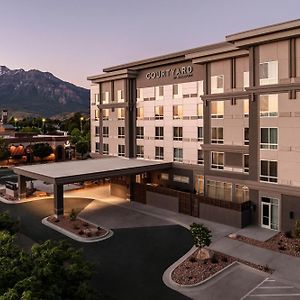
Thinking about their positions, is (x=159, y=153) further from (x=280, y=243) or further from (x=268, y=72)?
(x=280, y=243)

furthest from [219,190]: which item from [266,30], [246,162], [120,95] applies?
[120,95]

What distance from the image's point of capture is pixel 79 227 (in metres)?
30.9

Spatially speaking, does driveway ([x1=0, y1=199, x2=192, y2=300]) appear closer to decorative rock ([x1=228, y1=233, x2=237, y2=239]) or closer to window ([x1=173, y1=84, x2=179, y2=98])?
decorative rock ([x1=228, y1=233, x2=237, y2=239])

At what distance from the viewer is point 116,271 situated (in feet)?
72.8

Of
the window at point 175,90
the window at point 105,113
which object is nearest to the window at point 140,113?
the window at point 175,90

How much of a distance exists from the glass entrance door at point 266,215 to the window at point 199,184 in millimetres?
9711

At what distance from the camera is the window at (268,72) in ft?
94.8

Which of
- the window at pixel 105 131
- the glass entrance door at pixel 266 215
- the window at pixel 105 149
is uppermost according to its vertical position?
the window at pixel 105 131

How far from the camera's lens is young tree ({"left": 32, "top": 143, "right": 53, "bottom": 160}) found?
80.3 m

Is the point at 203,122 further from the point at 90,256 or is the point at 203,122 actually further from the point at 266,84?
the point at 90,256

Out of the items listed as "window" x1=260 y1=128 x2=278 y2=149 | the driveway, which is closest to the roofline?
"window" x1=260 y1=128 x2=278 y2=149

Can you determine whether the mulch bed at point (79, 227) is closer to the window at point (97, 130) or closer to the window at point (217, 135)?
the window at point (217, 135)

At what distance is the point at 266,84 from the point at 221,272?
16.9 m

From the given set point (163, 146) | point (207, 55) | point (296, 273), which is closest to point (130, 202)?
point (163, 146)
